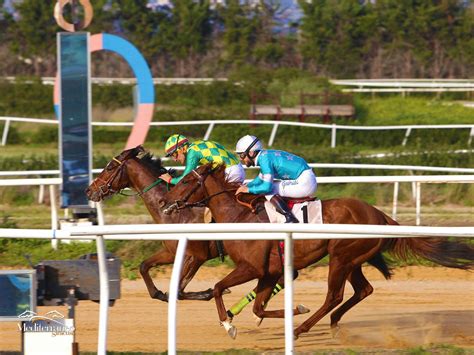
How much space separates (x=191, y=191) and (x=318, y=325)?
1198mm

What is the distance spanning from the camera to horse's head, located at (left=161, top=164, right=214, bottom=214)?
6.46 m

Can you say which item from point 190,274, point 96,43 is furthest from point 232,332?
point 96,43

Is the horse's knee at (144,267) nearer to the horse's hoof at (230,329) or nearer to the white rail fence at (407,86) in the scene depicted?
A: the horse's hoof at (230,329)

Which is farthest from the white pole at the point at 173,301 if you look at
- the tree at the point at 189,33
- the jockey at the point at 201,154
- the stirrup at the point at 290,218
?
the tree at the point at 189,33

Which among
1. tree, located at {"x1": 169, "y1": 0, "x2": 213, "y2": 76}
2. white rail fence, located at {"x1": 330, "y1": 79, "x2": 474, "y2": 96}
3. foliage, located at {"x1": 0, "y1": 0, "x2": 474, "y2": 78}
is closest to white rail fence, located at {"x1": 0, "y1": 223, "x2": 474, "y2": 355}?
white rail fence, located at {"x1": 330, "y1": 79, "x2": 474, "y2": 96}

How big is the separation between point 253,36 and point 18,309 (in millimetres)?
20820

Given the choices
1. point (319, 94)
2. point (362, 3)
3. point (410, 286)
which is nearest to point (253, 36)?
point (362, 3)

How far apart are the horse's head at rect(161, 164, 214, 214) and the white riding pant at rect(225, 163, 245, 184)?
0.20 metres

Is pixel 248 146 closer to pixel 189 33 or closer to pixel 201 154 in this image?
pixel 201 154

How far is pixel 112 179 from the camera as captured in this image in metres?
7.38

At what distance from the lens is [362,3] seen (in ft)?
84.3

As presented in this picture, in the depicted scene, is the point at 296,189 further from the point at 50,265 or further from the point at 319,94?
the point at 319,94

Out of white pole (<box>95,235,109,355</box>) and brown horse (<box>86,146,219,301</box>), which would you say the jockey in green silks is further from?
white pole (<box>95,235,109,355</box>)

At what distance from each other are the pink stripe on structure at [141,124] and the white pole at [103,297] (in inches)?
214
